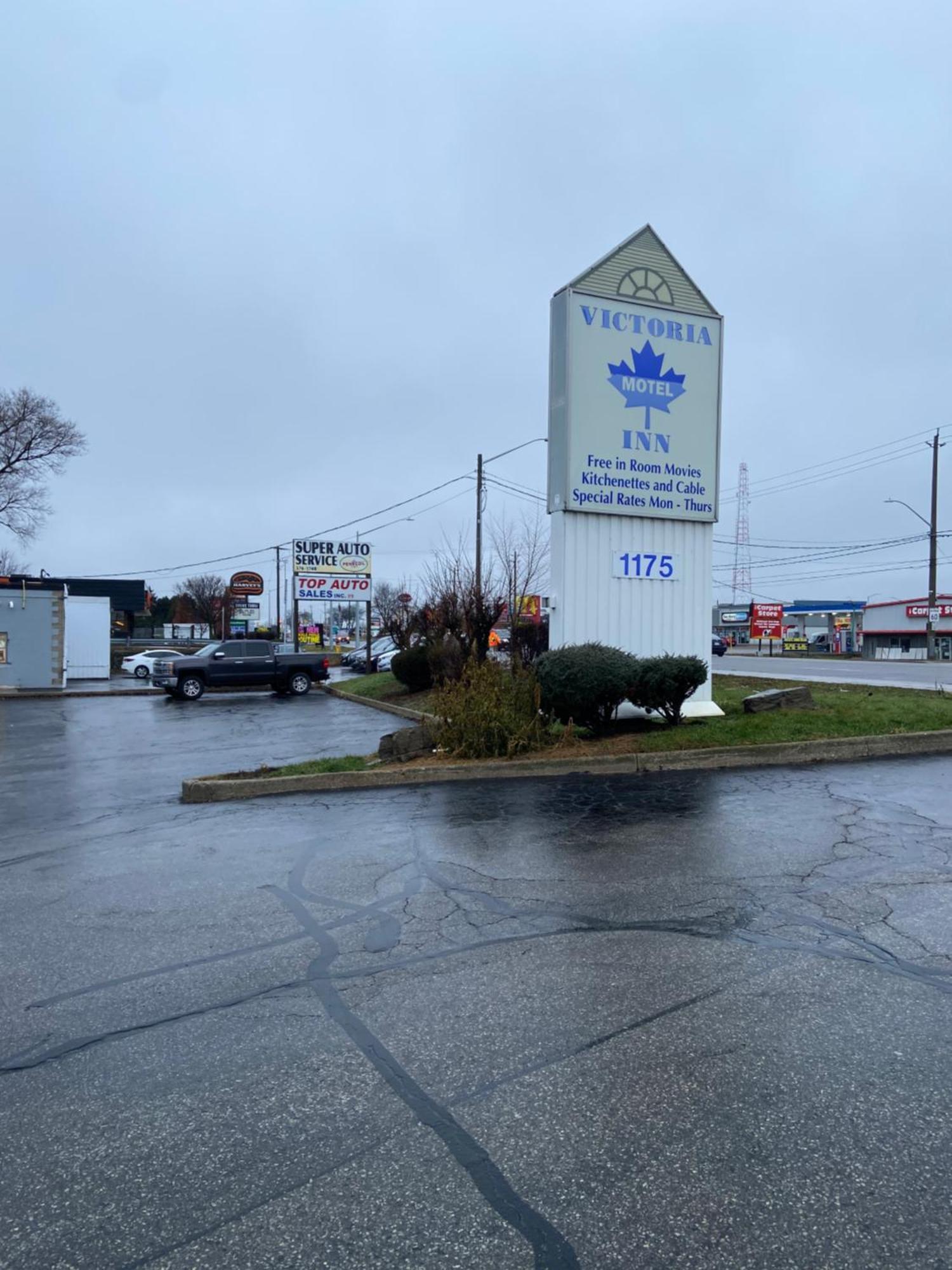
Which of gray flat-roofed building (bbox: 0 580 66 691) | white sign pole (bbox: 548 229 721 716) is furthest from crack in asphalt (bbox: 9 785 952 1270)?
gray flat-roofed building (bbox: 0 580 66 691)

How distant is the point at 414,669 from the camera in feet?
80.8

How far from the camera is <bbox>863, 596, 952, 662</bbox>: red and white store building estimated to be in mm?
68188

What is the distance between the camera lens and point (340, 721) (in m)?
20.6

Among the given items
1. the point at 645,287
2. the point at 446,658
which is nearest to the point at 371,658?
the point at 446,658

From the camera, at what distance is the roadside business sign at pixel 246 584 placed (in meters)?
64.9

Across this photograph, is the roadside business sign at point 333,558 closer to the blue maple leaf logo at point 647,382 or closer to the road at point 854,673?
the road at point 854,673

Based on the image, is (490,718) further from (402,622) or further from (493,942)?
(402,622)

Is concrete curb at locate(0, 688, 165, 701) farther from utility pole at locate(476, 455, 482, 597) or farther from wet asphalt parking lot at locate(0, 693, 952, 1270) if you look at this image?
wet asphalt parking lot at locate(0, 693, 952, 1270)

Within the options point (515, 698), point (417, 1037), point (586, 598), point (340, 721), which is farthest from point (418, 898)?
point (340, 721)

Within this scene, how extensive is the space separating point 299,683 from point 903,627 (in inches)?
2154

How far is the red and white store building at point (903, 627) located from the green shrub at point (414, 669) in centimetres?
4973

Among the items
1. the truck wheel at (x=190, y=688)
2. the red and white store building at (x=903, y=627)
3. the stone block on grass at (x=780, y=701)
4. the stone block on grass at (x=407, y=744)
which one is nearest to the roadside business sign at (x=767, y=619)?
the red and white store building at (x=903, y=627)

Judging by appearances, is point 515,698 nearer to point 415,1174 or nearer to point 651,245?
point 651,245

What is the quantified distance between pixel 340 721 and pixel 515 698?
28.9 feet
